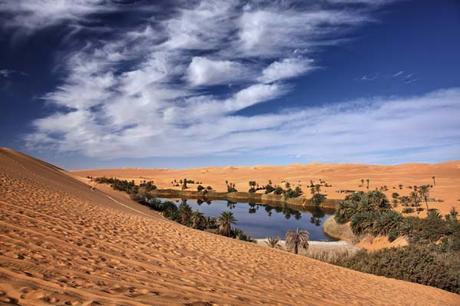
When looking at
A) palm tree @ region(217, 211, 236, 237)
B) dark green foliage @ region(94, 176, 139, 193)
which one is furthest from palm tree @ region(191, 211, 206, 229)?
dark green foliage @ region(94, 176, 139, 193)

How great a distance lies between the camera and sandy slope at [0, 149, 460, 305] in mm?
5902

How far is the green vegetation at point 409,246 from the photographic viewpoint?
1756 centimetres

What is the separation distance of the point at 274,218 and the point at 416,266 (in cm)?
3957

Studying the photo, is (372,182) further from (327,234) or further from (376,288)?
(376,288)

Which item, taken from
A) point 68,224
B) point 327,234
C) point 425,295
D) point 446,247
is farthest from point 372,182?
point 68,224

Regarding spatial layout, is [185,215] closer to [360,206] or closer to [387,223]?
[360,206]

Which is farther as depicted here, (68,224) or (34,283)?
(68,224)

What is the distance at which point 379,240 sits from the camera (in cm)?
3391

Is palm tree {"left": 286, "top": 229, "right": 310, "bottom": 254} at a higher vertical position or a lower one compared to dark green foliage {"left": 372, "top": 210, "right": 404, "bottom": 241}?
lower

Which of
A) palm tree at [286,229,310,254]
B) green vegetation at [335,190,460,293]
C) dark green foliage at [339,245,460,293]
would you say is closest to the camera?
dark green foliage at [339,245,460,293]

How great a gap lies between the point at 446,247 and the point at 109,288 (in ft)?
80.3

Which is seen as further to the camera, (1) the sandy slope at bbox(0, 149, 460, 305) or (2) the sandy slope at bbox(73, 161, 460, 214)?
(2) the sandy slope at bbox(73, 161, 460, 214)

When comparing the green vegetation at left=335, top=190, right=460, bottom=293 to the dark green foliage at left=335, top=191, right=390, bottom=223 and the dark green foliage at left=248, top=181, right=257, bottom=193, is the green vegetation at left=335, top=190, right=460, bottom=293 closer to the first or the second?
the dark green foliage at left=335, top=191, right=390, bottom=223

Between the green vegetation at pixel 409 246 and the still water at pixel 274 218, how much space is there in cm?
559
